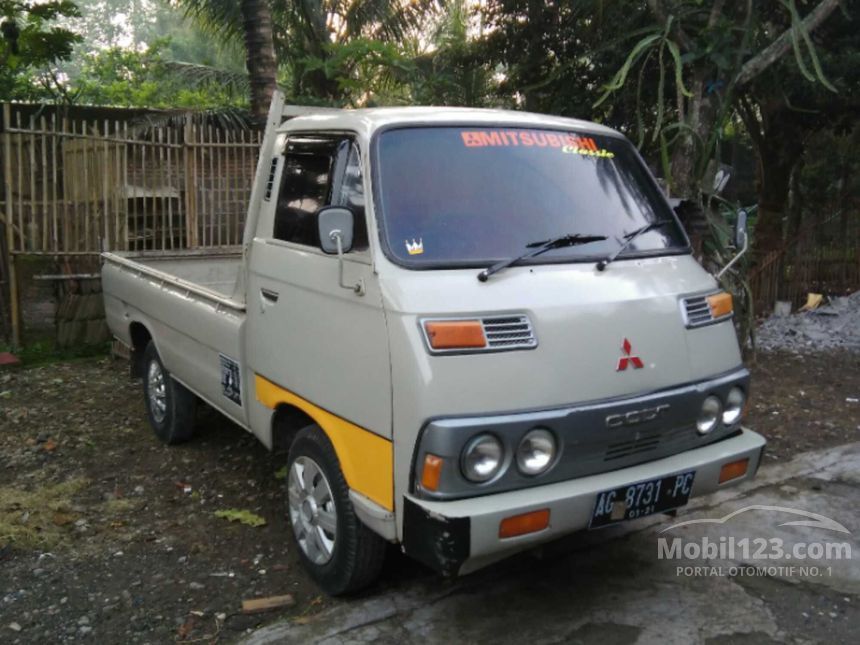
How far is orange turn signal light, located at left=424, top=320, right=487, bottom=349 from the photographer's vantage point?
292cm

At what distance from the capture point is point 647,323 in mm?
3291

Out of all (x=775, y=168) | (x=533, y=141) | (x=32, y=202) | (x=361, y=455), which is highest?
(x=775, y=168)

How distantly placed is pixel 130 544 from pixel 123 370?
12.5ft

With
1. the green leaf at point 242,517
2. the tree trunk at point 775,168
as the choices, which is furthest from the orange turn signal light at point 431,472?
the tree trunk at point 775,168

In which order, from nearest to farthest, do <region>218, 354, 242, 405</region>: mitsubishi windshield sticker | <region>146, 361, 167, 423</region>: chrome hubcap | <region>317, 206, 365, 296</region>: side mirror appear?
<region>317, 206, 365, 296</region>: side mirror → <region>218, 354, 242, 405</region>: mitsubishi windshield sticker → <region>146, 361, 167, 423</region>: chrome hubcap

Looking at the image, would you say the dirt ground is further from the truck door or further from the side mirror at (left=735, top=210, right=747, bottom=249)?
the side mirror at (left=735, top=210, right=747, bottom=249)

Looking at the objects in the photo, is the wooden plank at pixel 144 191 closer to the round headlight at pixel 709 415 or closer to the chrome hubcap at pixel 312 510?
the chrome hubcap at pixel 312 510

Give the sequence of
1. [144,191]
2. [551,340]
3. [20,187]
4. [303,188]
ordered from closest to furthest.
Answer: [551,340], [303,188], [20,187], [144,191]

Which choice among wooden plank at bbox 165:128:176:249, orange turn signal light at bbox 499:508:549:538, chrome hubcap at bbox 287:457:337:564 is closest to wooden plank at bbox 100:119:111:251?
wooden plank at bbox 165:128:176:249

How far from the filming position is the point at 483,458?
292cm

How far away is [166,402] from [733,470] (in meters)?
3.77

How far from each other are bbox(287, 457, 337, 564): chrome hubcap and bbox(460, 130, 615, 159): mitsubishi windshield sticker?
161 centimetres

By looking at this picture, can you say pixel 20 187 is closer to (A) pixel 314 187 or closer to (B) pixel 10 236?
(B) pixel 10 236

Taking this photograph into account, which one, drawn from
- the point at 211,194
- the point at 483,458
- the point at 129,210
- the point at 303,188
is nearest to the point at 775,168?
the point at 211,194
